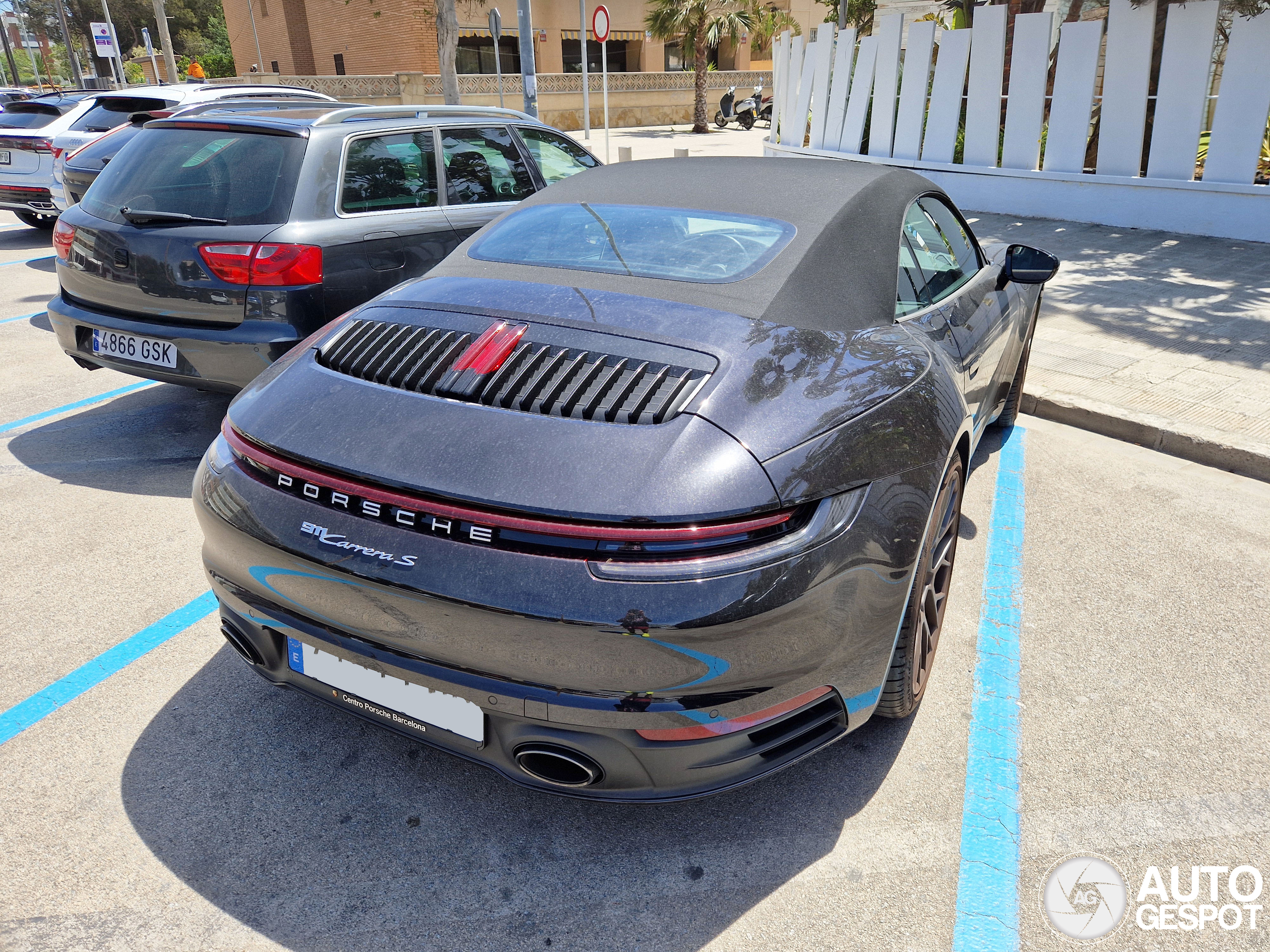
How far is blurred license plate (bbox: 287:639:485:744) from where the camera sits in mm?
1974

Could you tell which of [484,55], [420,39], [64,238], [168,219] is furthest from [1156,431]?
[484,55]

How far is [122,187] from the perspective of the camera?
14.8 ft

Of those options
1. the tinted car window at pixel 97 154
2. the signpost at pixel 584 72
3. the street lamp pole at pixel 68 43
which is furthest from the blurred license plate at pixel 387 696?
the street lamp pole at pixel 68 43

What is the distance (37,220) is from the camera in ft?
39.1

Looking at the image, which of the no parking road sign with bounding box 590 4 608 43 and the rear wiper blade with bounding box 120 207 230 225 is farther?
the no parking road sign with bounding box 590 4 608 43

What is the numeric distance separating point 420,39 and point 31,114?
24409 millimetres

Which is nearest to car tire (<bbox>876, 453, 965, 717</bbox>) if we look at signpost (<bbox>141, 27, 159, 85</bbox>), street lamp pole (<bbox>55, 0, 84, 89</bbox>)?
signpost (<bbox>141, 27, 159, 85</bbox>)

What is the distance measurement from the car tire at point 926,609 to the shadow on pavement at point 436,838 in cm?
24

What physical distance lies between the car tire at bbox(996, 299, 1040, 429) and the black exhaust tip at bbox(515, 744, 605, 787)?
3.43 m

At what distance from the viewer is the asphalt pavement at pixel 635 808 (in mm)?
2051

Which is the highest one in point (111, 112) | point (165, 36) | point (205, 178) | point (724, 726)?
point (165, 36)

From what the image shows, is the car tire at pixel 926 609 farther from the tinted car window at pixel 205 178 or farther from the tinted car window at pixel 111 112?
the tinted car window at pixel 111 112

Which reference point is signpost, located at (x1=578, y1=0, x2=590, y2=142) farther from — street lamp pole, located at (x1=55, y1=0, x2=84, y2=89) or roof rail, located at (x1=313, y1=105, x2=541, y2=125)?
street lamp pole, located at (x1=55, y1=0, x2=84, y2=89)

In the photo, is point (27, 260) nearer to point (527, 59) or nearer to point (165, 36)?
point (527, 59)
